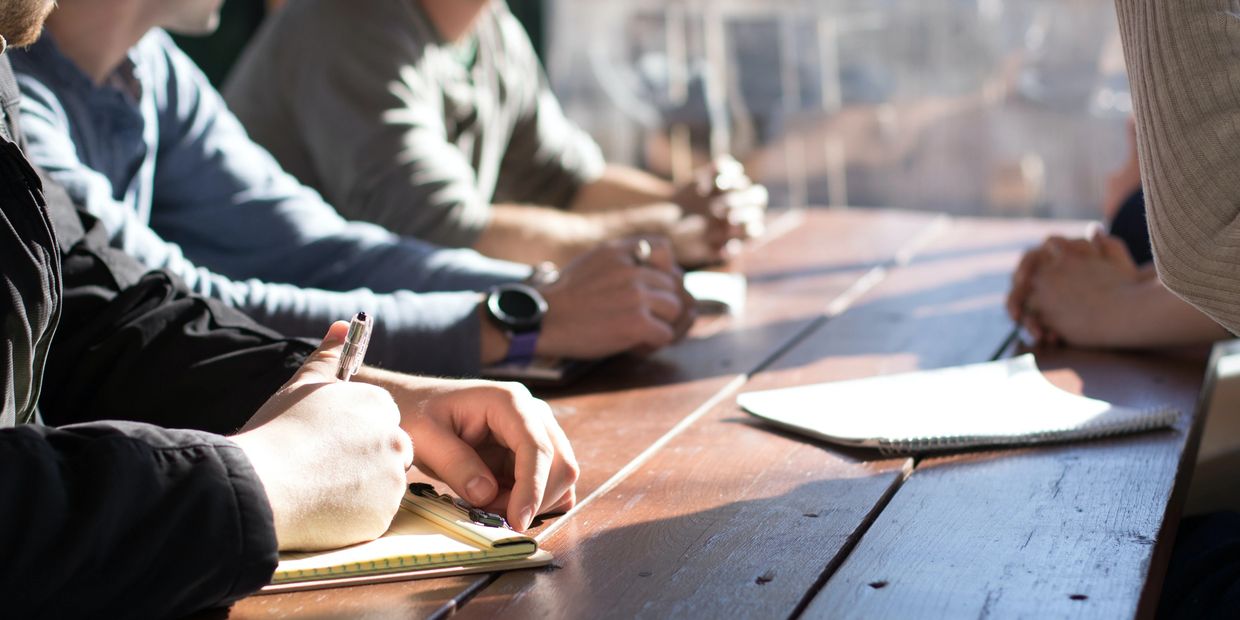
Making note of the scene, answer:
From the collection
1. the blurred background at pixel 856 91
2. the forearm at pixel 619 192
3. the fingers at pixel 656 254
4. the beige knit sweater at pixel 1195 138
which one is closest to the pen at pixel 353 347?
the beige knit sweater at pixel 1195 138

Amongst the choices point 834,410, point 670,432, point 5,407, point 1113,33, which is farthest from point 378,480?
point 1113,33

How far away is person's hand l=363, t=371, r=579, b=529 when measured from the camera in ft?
3.05

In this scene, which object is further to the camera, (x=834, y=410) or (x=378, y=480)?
(x=834, y=410)

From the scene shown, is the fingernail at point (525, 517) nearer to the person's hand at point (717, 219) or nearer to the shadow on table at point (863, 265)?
the shadow on table at point (863, 265)

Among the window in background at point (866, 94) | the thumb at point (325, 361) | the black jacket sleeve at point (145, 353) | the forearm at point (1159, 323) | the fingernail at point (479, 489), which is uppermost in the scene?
the thumb at point (325, 361)

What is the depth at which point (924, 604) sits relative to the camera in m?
0.77

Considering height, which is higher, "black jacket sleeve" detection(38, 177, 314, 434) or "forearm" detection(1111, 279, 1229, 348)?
"black jacket sleeve" detection(38, 177, 314, 434)

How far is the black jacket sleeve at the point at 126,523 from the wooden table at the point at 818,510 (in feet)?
0.18

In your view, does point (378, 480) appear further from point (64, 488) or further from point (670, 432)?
point (670, 432)

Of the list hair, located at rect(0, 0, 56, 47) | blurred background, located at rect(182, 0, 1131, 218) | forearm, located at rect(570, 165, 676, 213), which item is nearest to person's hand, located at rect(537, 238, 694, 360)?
hair, located at rect(0, 0, 56, 47)

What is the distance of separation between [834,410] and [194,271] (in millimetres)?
723

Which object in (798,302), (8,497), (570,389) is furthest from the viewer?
(798,302)

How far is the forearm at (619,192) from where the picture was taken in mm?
2592

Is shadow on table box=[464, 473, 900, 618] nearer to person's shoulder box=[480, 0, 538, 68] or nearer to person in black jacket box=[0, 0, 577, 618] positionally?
person in black jacket box=[0, 0, 577, 618]
